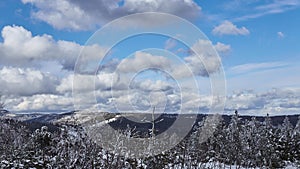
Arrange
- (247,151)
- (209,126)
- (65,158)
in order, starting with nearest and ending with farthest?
1. (65,158)
2. (247,151)
3. (209,126)

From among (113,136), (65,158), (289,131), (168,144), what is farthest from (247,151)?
(65,158)

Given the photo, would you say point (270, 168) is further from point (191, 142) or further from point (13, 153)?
point (13, 153)

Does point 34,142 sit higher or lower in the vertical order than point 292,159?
higher

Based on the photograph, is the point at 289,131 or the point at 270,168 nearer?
the point at 270,168

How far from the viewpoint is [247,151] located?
64188 mm

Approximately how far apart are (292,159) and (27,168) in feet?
160

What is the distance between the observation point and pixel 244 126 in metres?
74.6

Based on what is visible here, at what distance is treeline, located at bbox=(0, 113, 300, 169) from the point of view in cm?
4209

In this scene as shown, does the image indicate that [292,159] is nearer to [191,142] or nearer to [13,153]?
[191,142]

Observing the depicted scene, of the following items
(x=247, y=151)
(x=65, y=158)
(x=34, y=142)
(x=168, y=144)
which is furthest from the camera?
(x=168, y=144)

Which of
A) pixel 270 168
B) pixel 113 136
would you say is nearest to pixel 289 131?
pixel 270 168

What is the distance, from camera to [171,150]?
6688 centimetres

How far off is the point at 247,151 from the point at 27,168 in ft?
117

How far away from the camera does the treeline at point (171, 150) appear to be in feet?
138
